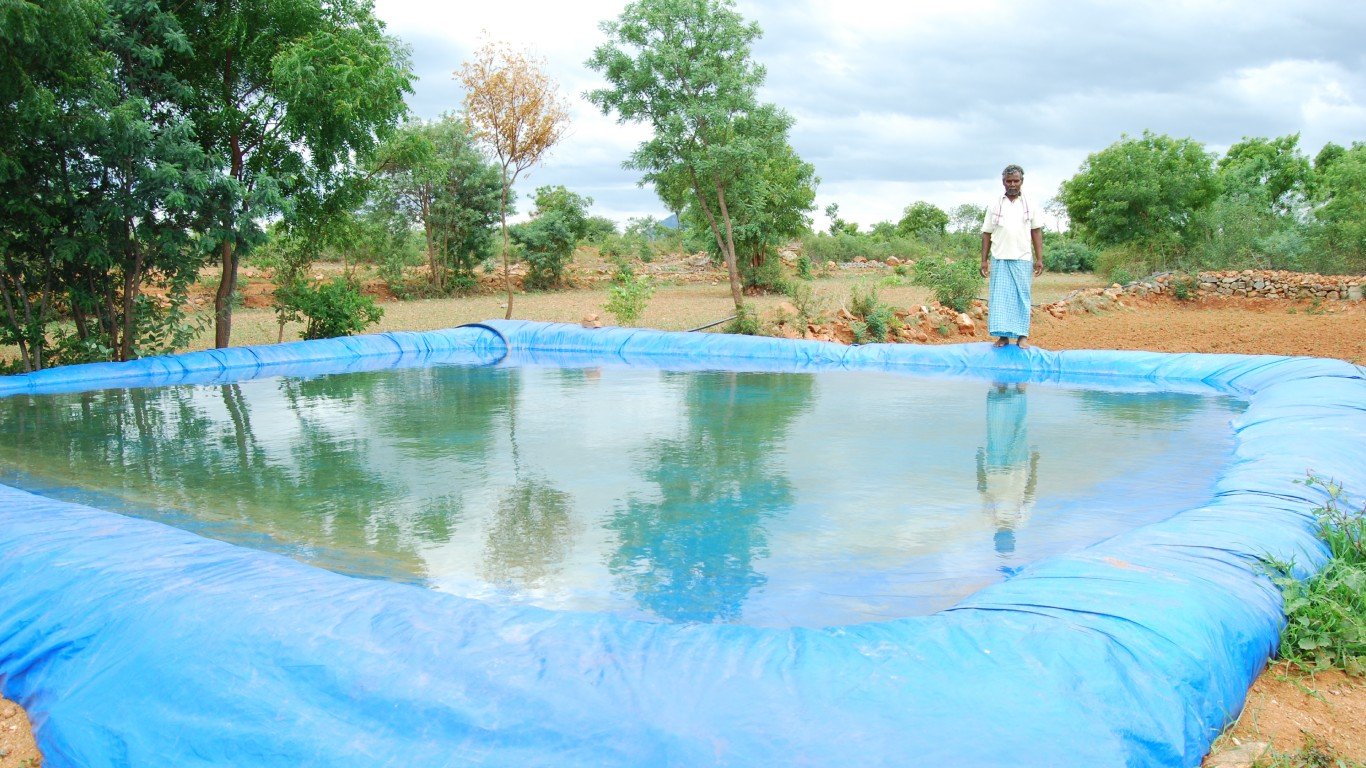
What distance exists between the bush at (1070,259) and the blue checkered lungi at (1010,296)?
57.5 ft

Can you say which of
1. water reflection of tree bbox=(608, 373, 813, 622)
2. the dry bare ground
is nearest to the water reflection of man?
water reflection of tree bbox=(608, 373, 813, 622)

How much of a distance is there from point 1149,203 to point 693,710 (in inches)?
723

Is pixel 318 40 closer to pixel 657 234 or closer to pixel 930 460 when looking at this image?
pixel 930 460

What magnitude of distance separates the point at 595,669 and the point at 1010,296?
20.4ft

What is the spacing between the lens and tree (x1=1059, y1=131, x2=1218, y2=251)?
1695 cm

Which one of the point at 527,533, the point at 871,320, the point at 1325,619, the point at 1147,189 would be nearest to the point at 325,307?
the point at 871,320

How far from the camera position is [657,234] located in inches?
1187

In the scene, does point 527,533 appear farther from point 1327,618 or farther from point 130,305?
point 130,305

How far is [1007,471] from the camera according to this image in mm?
4074

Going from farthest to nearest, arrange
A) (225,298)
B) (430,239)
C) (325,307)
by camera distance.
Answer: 1. (430,239)
2. (325,307)
3. (225,298)

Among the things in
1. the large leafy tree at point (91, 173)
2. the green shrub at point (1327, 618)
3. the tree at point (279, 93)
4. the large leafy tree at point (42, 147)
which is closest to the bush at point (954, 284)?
the tree at point (279, 93)

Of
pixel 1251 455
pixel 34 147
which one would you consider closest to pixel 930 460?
pixel 1251 455

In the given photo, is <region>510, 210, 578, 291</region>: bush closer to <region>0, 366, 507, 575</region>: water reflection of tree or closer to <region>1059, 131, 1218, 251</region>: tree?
<region>1059, 131, 1218, 251</region>: tree

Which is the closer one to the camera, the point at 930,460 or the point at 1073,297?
the point at 930,460
